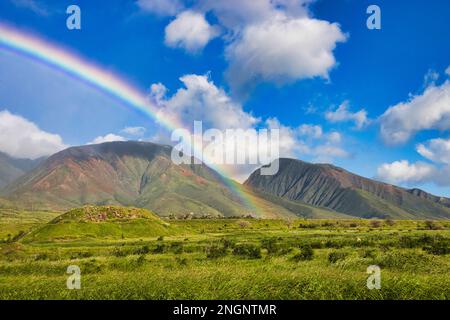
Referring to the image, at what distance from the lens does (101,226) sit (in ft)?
481

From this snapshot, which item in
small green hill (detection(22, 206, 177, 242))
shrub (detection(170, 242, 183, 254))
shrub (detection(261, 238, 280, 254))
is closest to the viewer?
shrub (detection(261, 238, 280, 254))

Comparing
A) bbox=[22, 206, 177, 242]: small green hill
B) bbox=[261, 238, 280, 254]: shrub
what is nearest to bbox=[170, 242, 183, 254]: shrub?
bbox=[261, 238, 280, 254]: shrub

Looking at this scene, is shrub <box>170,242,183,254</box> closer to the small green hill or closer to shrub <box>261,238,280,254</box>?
shrub <box>261,238,280,254</box>

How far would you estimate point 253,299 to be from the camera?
2900cm

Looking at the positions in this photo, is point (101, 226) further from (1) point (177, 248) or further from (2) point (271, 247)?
(2) point (271, 247)

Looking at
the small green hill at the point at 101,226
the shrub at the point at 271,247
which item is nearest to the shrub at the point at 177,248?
the shrub at the point at 271,247

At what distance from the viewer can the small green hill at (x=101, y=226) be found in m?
135

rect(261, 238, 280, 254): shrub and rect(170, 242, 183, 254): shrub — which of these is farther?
rect(170, 242, 183, 254): shrub

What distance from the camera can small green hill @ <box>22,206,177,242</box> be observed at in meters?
135

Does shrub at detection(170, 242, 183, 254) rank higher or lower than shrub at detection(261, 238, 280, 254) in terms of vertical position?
lower

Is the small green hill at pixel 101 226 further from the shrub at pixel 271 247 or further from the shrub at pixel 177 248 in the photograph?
the shrub at pixel 271 247
